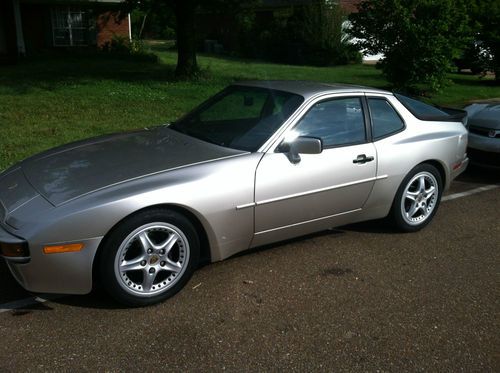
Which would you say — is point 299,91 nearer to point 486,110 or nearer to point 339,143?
point 339,143

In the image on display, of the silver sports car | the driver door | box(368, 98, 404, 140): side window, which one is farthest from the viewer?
box(368, 98, 404, 140): side window

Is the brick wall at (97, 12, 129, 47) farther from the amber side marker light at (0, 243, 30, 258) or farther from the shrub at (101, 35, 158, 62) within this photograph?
the amber side marker light at (0, 243, 30, 258)

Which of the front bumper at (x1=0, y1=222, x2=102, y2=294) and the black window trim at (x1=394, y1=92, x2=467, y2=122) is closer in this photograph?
the front bumper at (x1=0, y1=222, x2=102, y2=294)

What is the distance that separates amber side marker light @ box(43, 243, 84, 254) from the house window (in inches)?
840

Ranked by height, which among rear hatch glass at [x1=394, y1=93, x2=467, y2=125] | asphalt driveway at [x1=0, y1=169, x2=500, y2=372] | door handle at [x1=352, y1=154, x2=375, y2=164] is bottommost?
asphalt driveway at [x1=0, y1=169, x2=500, y2=372]

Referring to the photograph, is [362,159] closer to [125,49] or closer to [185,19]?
[185,19]

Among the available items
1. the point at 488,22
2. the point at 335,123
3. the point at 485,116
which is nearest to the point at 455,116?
the point at 335,123

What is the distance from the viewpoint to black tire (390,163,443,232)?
4812 millimetres

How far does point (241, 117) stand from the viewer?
4.63 m

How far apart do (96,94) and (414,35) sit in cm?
677

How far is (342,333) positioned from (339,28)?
2172 cm

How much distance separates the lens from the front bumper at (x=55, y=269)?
3.17 m

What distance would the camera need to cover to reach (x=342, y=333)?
330 cm

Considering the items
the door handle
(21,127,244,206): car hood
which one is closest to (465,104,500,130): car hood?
the door handle
